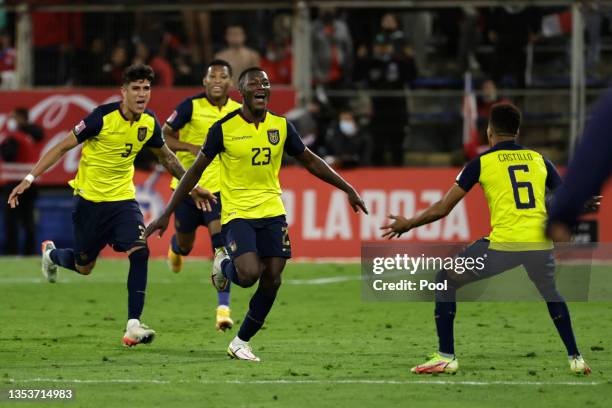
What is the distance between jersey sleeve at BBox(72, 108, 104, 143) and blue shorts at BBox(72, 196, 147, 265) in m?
0.67

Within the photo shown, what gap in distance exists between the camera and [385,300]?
1554cm

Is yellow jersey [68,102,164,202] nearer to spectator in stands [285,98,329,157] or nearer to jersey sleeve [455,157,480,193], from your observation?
jersey sleeve [455,157,480,193]

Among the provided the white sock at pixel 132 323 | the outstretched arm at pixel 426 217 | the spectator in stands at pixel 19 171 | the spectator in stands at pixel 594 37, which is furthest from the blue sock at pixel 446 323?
the spectator in stands at pixel 19 171

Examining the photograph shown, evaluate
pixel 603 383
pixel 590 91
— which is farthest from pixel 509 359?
pixel 590 91

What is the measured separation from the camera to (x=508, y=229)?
9.39 metres

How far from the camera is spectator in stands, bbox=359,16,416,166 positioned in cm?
2222

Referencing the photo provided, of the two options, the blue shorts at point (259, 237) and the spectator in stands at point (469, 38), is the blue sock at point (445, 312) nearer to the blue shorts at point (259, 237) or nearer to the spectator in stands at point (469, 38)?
the blue shorts at point (259, 237)

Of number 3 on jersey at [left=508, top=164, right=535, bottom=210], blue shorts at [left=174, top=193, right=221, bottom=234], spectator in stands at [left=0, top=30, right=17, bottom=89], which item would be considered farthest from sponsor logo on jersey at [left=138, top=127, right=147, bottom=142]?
spectator in stands at [left=0, top=30, right=17, bottom=89]

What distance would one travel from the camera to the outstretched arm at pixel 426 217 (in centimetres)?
867

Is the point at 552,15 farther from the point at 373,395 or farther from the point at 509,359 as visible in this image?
Result: the point at 373,395

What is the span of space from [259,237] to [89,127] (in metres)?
2.22

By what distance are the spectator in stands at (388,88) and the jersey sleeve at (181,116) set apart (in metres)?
8.78

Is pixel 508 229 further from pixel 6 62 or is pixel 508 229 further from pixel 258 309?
pixel 6 62

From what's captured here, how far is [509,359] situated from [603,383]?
149 centimetres
